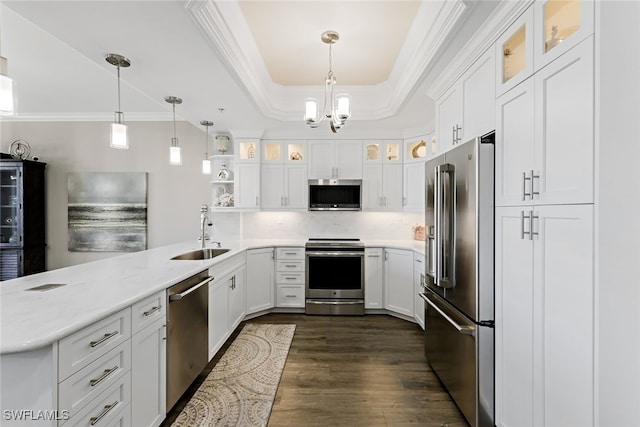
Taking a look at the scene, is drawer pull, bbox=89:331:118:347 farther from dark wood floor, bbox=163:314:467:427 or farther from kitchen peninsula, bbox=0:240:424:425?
dark wood floor, bbox=163:314:467:427

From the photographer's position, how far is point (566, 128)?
1.26m

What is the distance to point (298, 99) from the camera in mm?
3738

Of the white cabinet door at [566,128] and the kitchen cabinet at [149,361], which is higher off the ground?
the white cabinet door at [566,128]

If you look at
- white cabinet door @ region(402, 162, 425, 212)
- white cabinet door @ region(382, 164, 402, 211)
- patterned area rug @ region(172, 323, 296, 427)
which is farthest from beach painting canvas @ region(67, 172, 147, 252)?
white cabinet door @ region(402, 162, 425, 212)

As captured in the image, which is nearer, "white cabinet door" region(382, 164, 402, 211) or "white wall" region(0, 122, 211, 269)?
"white cabinet door" region(382, 164, 402, 211)

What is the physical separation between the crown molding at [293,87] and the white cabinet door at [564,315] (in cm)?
130

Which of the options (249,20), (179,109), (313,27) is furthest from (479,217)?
(179,109)

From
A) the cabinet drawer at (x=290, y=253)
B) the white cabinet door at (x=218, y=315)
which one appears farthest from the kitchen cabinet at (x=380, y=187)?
the white cabinet door at (x=218, y=315)

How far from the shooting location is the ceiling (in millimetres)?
1779

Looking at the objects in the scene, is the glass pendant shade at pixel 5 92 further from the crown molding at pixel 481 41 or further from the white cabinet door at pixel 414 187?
the white cabinet door at pixel 414 187

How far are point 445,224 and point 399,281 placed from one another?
1868 mm

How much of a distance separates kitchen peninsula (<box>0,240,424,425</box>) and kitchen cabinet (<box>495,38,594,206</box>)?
6.89 feet

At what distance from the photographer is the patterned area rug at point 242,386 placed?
198 centimetres

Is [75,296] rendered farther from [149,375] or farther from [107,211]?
[107,211]
